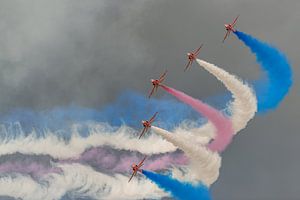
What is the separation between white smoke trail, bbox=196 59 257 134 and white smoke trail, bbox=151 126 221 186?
695 centimetres

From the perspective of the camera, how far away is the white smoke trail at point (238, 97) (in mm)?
119438

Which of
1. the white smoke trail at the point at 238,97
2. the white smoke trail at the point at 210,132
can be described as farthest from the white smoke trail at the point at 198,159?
the white smoke trail at the point at 238,97

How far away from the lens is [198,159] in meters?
116

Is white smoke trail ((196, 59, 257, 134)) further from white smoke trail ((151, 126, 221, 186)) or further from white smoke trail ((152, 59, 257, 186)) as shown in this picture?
white smoke trail ((151, 126, 221, 186))

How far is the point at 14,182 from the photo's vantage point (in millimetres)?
127875

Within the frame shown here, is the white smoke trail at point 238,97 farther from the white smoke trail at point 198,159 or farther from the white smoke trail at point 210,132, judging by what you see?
the white smoke trail at point 198,159

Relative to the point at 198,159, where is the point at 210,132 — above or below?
above

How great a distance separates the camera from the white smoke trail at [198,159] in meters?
116

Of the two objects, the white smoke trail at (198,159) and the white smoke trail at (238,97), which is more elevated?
the white smoke trail at (238,97)

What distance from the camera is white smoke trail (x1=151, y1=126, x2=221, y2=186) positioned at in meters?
116

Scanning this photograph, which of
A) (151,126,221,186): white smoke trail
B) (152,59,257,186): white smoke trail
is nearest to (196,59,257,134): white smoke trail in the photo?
(152,59,257,186): white smoke trail

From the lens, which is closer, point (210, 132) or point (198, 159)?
point (198, 159)

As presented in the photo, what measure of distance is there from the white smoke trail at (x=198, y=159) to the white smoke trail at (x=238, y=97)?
6.95 meters

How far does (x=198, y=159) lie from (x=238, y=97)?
12905mm
